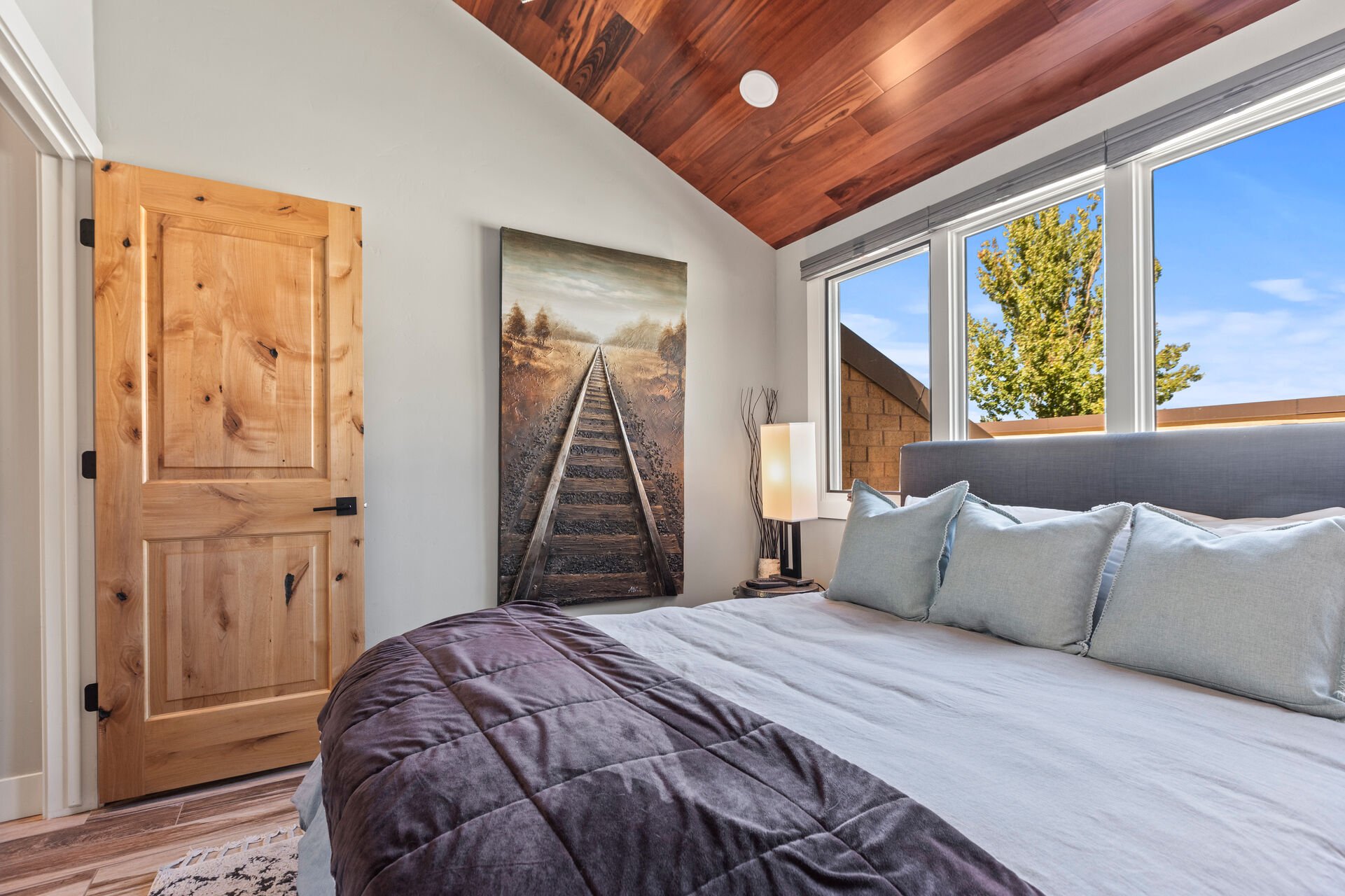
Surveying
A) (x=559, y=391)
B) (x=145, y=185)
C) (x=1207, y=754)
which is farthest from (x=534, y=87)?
(x=1207, y=754)

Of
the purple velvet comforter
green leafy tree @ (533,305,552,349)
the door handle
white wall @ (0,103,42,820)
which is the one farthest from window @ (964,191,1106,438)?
white wall @ (0,103,42,820)

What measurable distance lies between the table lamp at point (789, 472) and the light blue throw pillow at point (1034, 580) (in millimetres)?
1407

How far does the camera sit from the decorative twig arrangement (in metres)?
3.73

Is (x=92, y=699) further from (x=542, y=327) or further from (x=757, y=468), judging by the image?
(x=757, y=468)

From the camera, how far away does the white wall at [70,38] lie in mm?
1899

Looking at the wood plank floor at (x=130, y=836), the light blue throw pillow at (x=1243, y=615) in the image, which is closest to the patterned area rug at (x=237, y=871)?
the wood plank floor at (x=130, y=836)

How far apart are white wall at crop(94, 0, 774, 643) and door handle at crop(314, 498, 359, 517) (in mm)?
174

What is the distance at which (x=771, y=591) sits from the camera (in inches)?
126

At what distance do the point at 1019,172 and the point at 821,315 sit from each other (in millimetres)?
1289

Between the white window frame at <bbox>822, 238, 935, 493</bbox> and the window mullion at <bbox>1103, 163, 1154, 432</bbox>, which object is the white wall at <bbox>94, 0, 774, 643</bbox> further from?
the window mullion at <bbox>1103, 163, 1154, 432</bbox>

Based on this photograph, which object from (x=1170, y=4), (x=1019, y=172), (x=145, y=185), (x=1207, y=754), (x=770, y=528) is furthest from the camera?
(x=770, y=528)

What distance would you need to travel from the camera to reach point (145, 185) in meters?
2.28

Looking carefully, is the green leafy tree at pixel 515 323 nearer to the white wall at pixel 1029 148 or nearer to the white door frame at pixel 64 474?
the white door frame at pixel 64 474

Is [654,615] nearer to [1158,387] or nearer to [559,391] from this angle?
[559,391]
